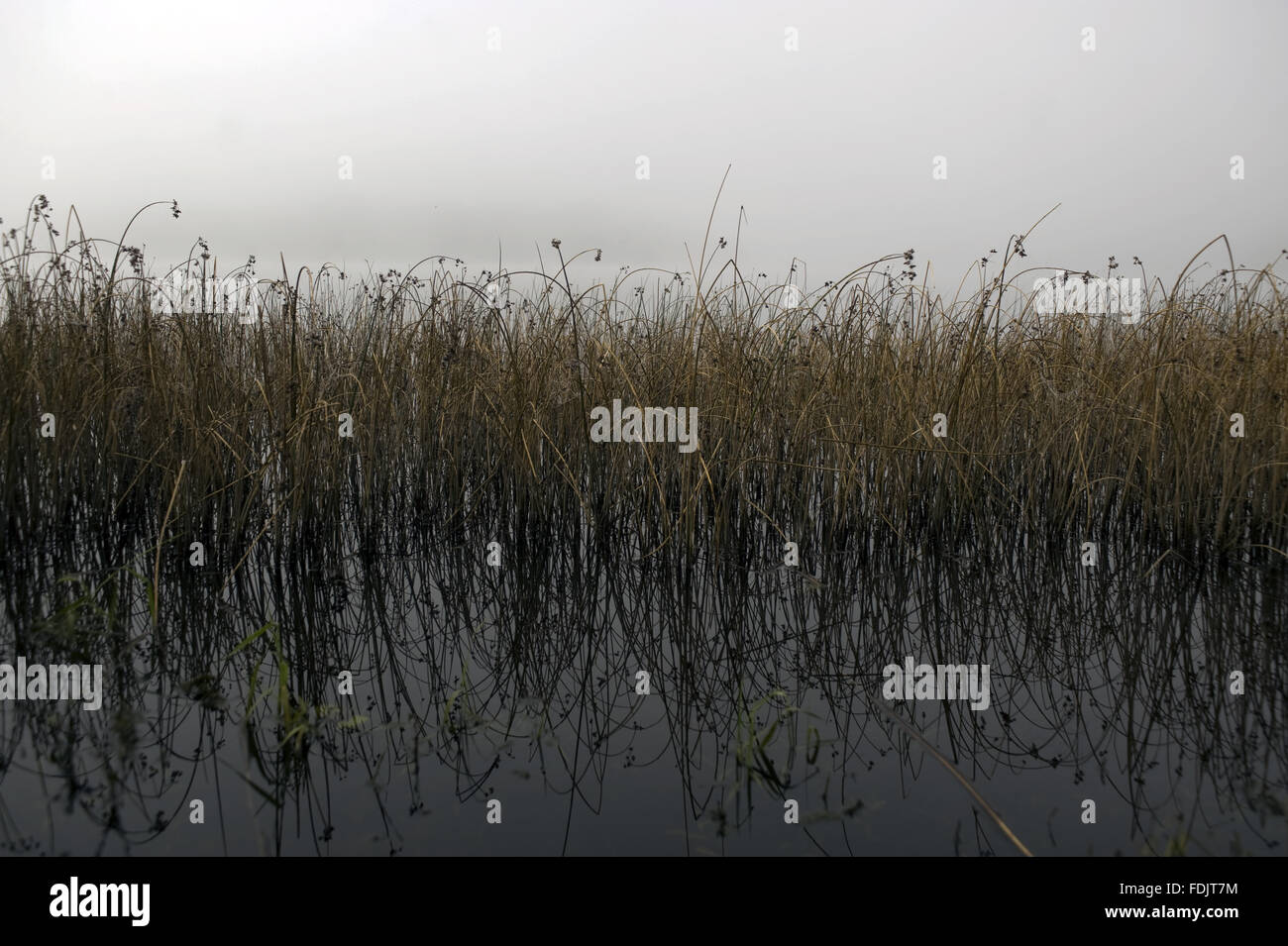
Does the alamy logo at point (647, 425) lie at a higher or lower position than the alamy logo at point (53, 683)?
higher

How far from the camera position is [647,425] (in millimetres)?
3297

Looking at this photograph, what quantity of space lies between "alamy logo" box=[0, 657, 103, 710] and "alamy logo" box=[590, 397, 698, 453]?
1.87 metres

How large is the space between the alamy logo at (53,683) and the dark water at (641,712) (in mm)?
48

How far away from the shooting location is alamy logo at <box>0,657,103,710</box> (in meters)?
2.01

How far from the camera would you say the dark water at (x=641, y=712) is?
1.52 metres

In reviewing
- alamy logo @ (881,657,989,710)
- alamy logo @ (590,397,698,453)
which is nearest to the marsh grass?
alamy logo @ (590,397,698,453)

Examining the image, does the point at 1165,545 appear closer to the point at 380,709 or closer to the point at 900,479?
the point at 900,479

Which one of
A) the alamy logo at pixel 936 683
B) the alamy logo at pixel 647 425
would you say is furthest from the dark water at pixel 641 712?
the alamy logo at pixel 647 425
